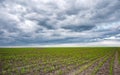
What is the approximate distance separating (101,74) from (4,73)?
9.18m

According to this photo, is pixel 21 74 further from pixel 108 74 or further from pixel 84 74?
pixel 108 74

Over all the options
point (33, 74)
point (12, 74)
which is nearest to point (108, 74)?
point (33, 74)

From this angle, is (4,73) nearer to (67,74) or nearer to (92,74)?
(67,74)

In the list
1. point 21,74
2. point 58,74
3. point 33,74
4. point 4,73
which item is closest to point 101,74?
point 58,74

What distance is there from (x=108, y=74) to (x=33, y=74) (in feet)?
23.5

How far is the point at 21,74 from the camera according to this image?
12.9m

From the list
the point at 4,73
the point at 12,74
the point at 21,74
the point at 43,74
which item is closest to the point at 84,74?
the point at 43,74

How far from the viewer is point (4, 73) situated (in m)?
13.1

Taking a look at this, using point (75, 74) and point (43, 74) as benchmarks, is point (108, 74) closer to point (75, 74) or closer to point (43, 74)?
point (75, 74)

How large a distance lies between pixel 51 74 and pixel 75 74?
2.25 m

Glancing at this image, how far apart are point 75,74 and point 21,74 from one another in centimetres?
502

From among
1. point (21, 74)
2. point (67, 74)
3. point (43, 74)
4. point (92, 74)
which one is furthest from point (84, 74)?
point (21, 74)

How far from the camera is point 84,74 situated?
13.0 metres

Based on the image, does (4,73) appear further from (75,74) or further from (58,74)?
(75,74)
